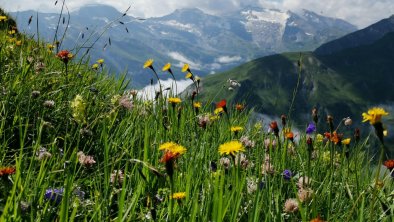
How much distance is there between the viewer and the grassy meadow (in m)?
1.97

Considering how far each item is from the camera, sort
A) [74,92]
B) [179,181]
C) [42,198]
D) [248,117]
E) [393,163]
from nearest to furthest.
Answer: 1. [42,198]
2. [393,163]
3. [179,181]
4. [74,92]
5. [248,117]

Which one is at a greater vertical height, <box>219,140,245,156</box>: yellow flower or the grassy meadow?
<box>219,140,245,156</box>: yellow flower

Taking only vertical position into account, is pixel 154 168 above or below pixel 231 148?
above

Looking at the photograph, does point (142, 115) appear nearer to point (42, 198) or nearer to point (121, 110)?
point (121, 110)

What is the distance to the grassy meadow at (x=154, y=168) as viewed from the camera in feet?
6.46

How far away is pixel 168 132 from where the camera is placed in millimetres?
3773

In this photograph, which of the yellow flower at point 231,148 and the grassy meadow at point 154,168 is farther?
the yellow flower at point 231,148

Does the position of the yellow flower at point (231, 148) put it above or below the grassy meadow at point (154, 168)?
above

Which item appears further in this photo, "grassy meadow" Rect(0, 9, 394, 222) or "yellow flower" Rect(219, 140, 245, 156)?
"yellow flower" Rect(219, 140, 245, 156)

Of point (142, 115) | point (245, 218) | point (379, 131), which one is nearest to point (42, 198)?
point (245, 218)

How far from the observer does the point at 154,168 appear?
1607mm

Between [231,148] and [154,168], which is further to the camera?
[231,148]

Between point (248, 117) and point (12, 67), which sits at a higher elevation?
point (12, 67)

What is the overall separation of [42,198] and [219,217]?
34.8 inches
